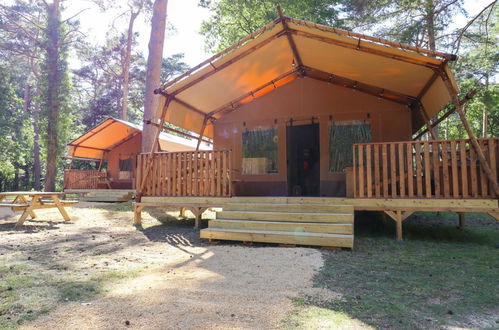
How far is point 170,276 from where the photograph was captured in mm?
3021

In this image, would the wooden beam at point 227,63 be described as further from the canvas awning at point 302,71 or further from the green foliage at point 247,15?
the green foliage at point 247,15

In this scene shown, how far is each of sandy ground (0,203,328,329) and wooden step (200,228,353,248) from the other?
195 mm

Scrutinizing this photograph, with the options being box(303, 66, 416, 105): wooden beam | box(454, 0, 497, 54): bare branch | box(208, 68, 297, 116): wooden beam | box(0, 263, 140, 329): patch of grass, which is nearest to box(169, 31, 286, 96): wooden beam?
box(208, 68, 297, 116): wooden beam

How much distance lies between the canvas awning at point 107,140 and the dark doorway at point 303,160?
22.3 feet

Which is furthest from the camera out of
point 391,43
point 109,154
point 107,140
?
point 109,154

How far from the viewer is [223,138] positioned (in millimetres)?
8352

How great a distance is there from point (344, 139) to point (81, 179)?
44.5 ft

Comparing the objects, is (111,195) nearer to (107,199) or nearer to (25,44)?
(107,199)

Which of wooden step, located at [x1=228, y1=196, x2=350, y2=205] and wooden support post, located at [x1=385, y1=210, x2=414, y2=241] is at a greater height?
wooden step, located at [x1=228, y1=196, x2=350, y2=205]

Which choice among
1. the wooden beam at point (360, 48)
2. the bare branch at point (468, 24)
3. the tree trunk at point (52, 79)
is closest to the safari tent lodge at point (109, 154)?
the tree trunk at point (52, 79)

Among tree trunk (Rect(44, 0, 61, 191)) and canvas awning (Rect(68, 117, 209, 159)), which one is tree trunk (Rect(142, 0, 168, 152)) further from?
tree trunk (Rect(44, 0, 61, 191))

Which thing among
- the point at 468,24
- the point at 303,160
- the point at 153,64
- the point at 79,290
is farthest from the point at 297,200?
the point at 468,24

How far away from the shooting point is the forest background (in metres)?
10.2

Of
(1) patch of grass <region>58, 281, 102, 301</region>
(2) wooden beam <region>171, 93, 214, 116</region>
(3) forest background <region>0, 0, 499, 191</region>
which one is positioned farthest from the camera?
(3) forest background <region>0, 0, 499, 191</region>
